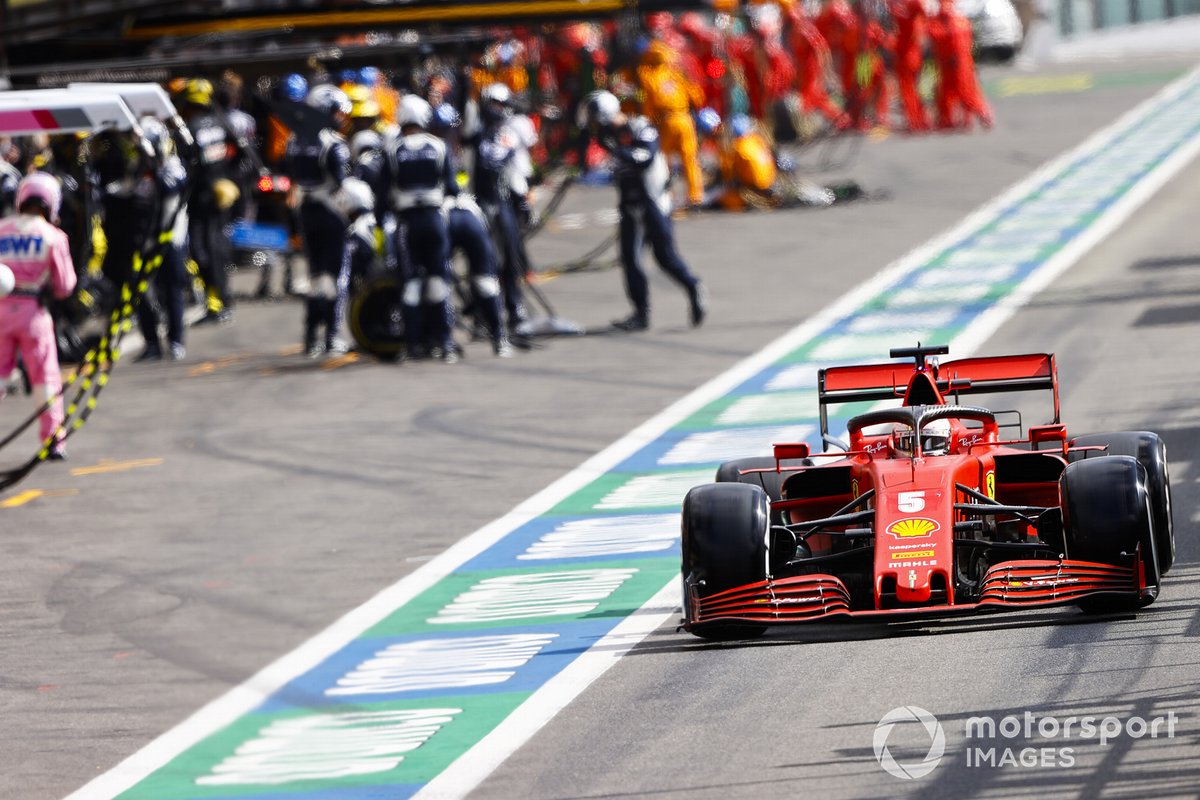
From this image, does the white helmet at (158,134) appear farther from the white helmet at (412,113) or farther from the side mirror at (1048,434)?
the side mirror at (1048,434)

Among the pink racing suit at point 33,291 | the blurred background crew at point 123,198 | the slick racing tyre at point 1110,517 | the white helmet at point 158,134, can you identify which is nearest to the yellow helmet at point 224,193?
the white helmet at point 158,134

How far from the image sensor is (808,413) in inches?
609

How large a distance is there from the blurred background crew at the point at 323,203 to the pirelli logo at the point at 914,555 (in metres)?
11.2

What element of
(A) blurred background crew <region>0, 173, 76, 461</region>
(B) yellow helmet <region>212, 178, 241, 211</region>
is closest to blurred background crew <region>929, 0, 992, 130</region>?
(B) yellow helmet <region>212, 178, 241, 211</region>

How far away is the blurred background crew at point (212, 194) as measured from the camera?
2175 centimetres

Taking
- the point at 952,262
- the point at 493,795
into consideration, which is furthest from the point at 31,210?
the point at 952,262

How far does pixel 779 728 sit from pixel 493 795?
1.07 meters

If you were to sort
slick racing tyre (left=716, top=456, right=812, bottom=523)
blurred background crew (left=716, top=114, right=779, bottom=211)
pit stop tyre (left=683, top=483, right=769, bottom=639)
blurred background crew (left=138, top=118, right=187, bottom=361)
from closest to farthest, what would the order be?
pit stop tyre (left=683, top=483, right=769, bottom=639)
slick racing tyre (left=716, top=456, right=812, bottom=523)
blurred background crew (left=138, top=118, right=187, bottom=361)
blurred background crew (left=716, top=114, right=779, bottom=211)

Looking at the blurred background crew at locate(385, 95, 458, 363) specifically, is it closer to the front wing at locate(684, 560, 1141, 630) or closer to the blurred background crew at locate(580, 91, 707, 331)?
the blurred background crew at locate(580, 91, 707, 331)

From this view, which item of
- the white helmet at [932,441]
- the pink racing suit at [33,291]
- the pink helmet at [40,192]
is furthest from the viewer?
the pink helmet at [40,192]

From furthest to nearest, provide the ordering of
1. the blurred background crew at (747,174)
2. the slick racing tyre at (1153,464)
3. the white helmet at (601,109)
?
the blurred background crew at (747,174) < the white helmet at (601,109) < the slick racing tyre at (1153,464)

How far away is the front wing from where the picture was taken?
8.55 m

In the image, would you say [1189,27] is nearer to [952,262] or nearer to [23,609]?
[952,262]

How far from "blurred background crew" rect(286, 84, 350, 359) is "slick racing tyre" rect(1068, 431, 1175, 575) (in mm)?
10476
